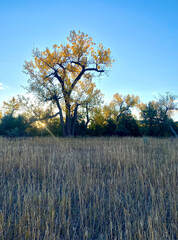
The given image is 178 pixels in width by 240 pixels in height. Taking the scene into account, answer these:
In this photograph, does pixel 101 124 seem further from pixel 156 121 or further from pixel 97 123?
pixel 156 121

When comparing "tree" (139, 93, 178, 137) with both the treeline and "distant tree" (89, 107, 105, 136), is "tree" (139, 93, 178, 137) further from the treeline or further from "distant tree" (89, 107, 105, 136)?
"distant tree" (89, 107, 105, 136)

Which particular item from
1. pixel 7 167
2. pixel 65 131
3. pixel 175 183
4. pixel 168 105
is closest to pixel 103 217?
pixel 175 183

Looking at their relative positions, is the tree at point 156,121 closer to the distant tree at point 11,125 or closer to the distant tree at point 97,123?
the distant tree at point 97,123

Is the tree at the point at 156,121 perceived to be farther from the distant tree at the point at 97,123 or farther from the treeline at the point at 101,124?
the distant tree at the point at 97,123

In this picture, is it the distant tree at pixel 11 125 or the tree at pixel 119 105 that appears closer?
the distant tree at pixel 11 125

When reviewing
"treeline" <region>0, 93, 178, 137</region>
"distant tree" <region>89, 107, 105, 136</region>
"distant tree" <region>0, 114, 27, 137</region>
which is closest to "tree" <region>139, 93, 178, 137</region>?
"treeline" <region>0, 93, 178, 137</region>

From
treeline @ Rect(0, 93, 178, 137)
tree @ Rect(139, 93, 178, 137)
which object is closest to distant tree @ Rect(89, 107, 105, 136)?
treeline @ Rect(0, 93, 178, 137)

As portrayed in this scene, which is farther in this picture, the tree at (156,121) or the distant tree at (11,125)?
the tree at (156,121)

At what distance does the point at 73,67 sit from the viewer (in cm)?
2098

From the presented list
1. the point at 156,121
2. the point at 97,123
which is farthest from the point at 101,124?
the point at 156,121

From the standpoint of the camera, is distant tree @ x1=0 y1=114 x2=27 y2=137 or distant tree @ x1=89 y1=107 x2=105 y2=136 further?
distant tree @ x1=89 y1=107 x2=105 y2=136

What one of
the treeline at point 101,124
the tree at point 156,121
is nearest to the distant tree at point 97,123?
the treeline at point 101,124

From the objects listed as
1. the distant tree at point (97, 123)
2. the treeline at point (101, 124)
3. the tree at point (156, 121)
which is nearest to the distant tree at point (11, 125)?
the treeline at point (101, 124)

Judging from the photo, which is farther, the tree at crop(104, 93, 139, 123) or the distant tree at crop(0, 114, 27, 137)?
the tree at crop(104, 93, 139, 123)
